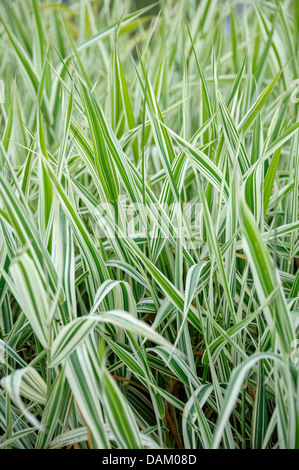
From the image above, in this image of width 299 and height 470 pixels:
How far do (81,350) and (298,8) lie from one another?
82 centimetres

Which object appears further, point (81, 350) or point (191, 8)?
point (191, 8)

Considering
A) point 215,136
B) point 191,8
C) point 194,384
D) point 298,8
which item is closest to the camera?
point 194,384

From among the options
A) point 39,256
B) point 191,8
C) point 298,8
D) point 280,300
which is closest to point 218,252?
point 280,300

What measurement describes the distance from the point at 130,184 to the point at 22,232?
0.64 feet

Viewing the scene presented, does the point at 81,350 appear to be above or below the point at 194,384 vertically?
above

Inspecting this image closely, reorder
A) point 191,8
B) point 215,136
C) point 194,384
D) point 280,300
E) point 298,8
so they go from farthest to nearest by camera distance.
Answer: point 191,8, point 298,8, point 215,136, point 194,384, point 280,300

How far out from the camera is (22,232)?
43 centimetres

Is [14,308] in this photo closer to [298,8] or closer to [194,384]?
[194,384]

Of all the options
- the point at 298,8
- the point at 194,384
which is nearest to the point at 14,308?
the point at 194,384

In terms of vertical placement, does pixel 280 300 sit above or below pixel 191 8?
below

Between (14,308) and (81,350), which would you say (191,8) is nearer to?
(14,308)
